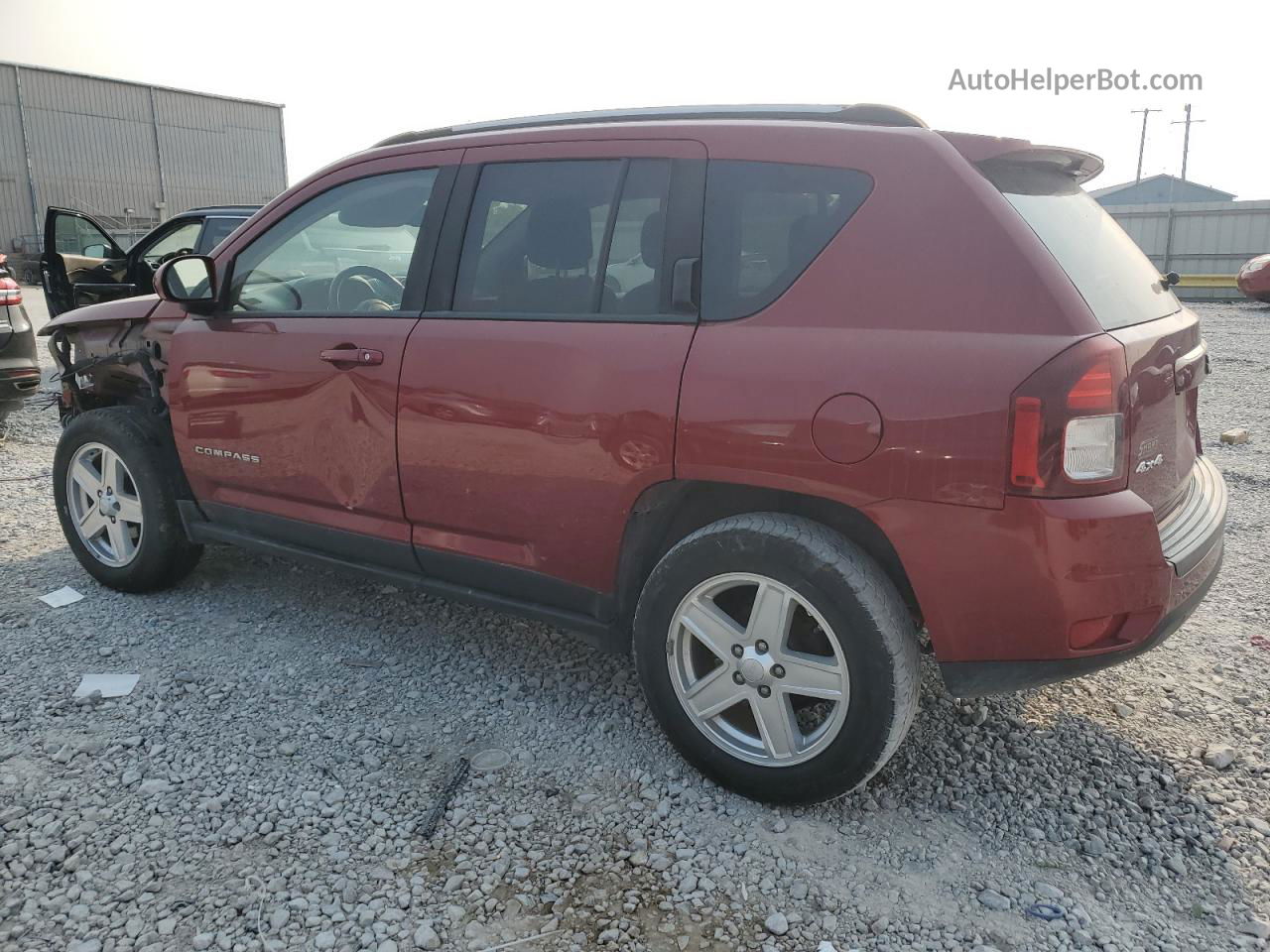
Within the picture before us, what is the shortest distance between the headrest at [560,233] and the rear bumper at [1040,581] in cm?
122

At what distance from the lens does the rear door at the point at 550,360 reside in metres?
2.65

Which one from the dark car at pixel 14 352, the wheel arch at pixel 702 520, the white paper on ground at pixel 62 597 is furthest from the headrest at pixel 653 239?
the dark car at pixel 14 352

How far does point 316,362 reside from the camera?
329cm

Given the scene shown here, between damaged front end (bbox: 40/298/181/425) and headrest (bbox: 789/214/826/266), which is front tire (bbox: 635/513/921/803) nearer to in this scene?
headrest (bbox: 789/214/826/266)

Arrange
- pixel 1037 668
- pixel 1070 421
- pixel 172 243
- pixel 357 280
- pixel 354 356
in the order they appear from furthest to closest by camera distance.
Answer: pixel 172 243 → pixel 357 280 → pixel 354 356 → pixel 1037 668 → pixel 1070 421

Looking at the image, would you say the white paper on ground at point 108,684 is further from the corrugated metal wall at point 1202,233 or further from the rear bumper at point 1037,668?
the corrugated metal wall at point 1202,233

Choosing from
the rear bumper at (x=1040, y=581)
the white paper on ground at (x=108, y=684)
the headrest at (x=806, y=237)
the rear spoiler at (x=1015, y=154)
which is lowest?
the white paper on ground at (x=108, y=684)

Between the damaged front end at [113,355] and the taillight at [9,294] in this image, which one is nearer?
the damaged front end at [113,355]

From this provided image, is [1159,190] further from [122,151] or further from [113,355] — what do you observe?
[113,355]

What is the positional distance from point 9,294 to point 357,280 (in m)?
4.80

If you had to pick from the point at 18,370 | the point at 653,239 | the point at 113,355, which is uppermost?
the point at 653,239

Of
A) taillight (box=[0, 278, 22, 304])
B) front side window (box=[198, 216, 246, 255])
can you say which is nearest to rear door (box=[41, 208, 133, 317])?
front side window (box=[198, 216, 246, 255])

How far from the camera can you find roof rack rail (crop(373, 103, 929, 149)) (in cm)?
258

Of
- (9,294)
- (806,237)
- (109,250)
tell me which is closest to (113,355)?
(806,237)
